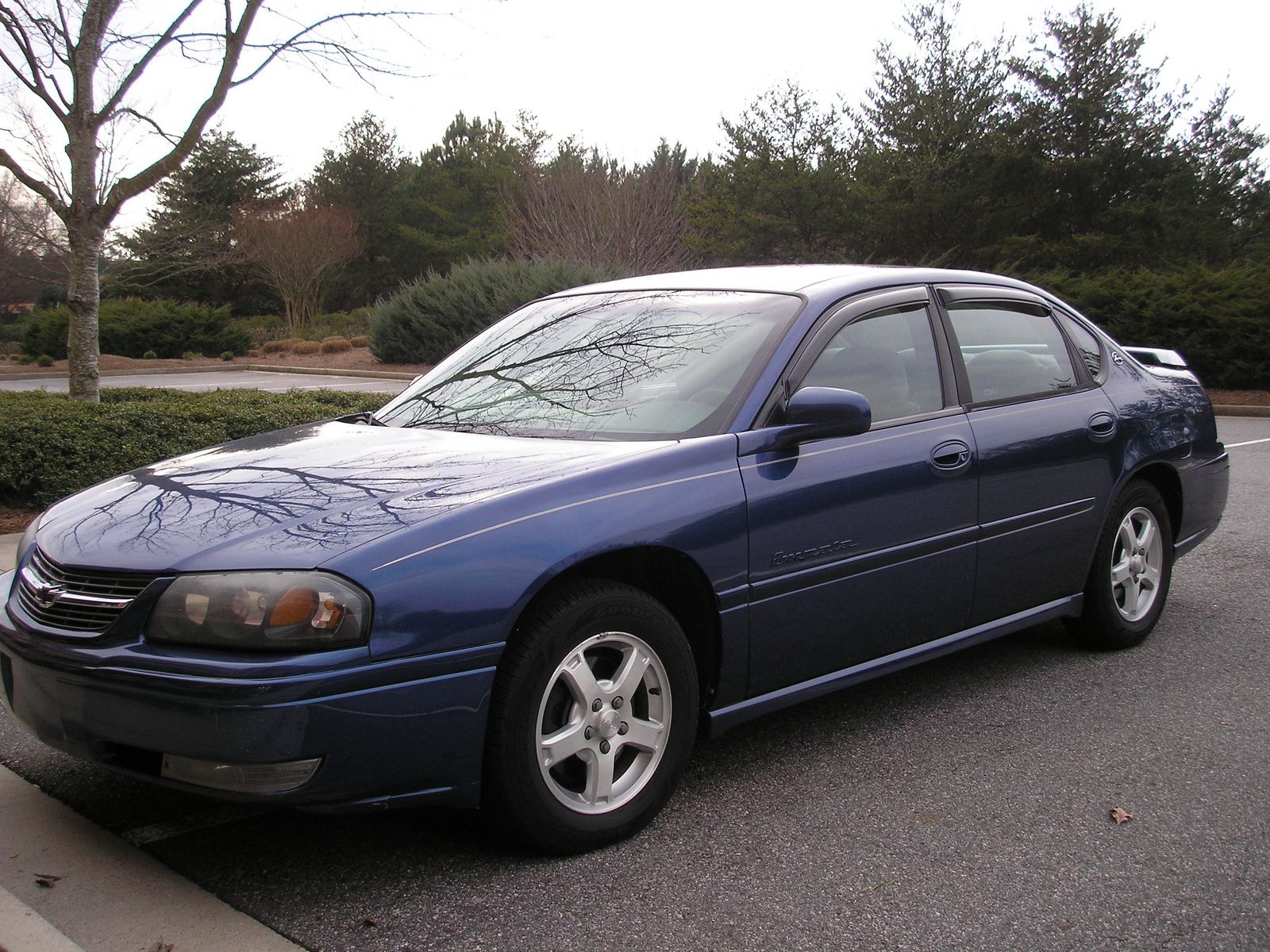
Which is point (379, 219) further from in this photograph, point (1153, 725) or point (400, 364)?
point (1153, 725)

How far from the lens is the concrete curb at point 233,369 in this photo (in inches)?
1060

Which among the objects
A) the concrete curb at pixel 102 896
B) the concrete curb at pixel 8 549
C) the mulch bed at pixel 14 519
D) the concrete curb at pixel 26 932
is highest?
the mulch bed at pixel 14 519

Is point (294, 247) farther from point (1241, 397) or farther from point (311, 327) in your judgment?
point (1241, 397)

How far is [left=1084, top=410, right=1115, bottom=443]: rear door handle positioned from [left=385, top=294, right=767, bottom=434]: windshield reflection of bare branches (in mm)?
1611

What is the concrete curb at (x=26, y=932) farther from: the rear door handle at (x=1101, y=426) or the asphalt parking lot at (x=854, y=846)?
the rear door handle at (x=1101, y=426)

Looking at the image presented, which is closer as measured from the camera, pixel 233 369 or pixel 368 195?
pixel 233 369

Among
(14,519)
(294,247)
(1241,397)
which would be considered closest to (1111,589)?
(14,519)

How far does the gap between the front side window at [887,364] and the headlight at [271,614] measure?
1.69 metres

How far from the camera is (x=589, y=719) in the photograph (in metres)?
3.02

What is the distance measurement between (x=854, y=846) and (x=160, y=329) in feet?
119

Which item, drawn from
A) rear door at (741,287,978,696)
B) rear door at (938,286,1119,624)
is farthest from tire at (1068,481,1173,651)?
rear door at (741,287,978,696)

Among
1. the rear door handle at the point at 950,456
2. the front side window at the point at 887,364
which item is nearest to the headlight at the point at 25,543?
the front side window at the point at 887,364

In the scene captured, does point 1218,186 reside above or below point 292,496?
above

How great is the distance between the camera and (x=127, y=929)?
8.63 ft
